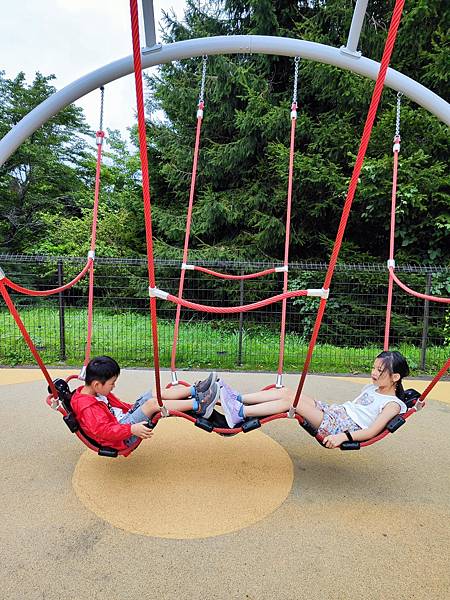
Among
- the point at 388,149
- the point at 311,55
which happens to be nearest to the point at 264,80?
the point at 388,149

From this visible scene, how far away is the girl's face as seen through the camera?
2387mm

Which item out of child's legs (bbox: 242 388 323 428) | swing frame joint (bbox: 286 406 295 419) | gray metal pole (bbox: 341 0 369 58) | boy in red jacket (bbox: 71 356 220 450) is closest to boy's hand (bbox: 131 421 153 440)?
boy in red jacket (bbox: 71 356 220 450)

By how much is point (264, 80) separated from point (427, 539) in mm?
7308

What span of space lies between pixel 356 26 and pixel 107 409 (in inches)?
96.1

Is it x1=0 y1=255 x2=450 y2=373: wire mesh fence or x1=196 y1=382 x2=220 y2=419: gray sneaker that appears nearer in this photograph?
x1=196 y1=382 x2=220 y2=419: gray sneaker

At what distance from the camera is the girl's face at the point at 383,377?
239cm

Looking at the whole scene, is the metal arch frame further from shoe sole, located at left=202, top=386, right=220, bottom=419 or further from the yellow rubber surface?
the yellow rubber surface

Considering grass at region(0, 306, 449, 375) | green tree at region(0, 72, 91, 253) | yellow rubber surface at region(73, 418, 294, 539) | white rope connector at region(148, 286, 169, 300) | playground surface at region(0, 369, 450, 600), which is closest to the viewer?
playground surface at region(0, 369, 450, 600)

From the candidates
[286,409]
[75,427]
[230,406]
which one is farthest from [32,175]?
[286,409]

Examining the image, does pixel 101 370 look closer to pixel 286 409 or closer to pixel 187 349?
pixel 286 409

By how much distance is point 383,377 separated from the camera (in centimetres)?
241

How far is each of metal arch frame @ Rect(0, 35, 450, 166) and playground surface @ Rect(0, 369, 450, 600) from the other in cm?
183

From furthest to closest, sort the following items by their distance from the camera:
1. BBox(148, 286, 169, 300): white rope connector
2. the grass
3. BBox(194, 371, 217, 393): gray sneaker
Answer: the grass, BBox(194, 371, 217, 393): gray sneaker, BBox(148, 286, 169, 300): white rope connector

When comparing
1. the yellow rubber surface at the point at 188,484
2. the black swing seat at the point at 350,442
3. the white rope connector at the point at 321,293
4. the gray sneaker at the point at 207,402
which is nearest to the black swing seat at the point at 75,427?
the yellow rubber surface at the point at 188,484
